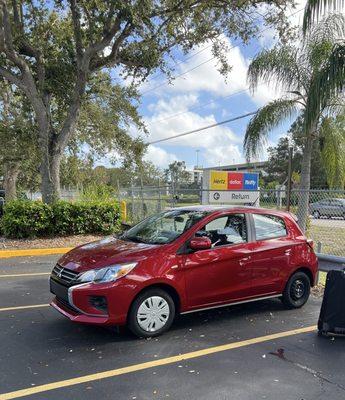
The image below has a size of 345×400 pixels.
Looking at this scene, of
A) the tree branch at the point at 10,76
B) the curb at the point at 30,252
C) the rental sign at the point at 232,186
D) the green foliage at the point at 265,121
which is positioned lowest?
the curb at the point at 30,252

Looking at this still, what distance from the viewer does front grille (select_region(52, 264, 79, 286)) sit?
17.1 feet

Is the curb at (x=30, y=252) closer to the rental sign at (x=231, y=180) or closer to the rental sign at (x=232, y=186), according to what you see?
the rental sign at (x=232, y=186)

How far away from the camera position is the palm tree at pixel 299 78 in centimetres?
1137

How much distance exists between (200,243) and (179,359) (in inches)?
57.2

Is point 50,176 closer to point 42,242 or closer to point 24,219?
point 24,219

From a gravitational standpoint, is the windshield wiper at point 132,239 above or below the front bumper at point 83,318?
above

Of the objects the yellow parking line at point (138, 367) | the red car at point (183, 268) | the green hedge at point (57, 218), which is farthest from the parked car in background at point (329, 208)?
the yellow parking line at point (138, 367)

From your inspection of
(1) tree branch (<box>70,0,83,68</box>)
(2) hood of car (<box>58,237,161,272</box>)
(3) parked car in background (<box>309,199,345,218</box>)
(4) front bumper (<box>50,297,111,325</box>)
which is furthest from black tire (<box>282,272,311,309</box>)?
(1) tree branch (<box>70,0,83,68</box>)

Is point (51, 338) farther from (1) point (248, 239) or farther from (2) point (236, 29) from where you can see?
(2) point (236, 29)

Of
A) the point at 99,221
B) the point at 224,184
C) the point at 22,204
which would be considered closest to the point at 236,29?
the point at 224,184

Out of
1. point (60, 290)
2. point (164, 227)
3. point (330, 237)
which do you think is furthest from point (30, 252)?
point (330, 237)

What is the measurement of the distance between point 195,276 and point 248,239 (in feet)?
3.59

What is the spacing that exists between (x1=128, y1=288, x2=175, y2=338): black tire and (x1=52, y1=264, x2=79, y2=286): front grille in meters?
0.75

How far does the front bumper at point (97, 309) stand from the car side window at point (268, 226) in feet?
7.38
